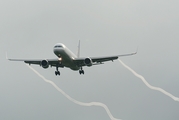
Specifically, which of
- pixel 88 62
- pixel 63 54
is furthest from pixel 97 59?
pixel 63 54

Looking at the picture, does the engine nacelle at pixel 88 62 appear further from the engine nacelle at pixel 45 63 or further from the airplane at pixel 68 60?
the engine nacelle at pixel 45 63

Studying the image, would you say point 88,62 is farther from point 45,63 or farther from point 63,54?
point 45,63

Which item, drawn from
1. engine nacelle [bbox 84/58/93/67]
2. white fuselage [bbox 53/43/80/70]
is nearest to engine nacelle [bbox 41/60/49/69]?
white fuselage [bbox 53/43/80/70]

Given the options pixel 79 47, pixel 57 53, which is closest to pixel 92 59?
pixel 57 53

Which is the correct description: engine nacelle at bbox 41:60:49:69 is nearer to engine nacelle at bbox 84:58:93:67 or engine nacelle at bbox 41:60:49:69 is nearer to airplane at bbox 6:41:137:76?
airplane at bbox 6:41:137:76

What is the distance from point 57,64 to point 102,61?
9.15 metres

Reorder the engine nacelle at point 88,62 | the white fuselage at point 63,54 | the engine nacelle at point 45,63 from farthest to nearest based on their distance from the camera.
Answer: the engine nacelle at point 45,63 → the engine nacelle at point 88,62 → the white fuselage at point 63,54

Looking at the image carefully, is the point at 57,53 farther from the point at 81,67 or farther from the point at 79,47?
the point at 79,47

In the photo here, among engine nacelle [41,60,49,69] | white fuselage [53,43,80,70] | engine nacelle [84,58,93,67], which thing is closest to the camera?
white fuselage [53,43,80,70]

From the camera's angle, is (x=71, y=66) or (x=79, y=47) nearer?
(x=71, y=66)

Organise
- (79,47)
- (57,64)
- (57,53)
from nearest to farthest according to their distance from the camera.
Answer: (57,53), (57,64), (79,47)

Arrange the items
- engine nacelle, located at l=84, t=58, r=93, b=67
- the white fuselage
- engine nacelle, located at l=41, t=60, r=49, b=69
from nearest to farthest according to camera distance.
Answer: the white fuselage
engine nacelle, located at l=84, t=58, r=93, b=67
engine nacelle, located at l=41, t=60, r=49, b=69

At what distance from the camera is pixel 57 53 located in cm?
9012

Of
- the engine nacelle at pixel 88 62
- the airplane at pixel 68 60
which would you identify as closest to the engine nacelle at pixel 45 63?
the airplane at pixel 68 60
